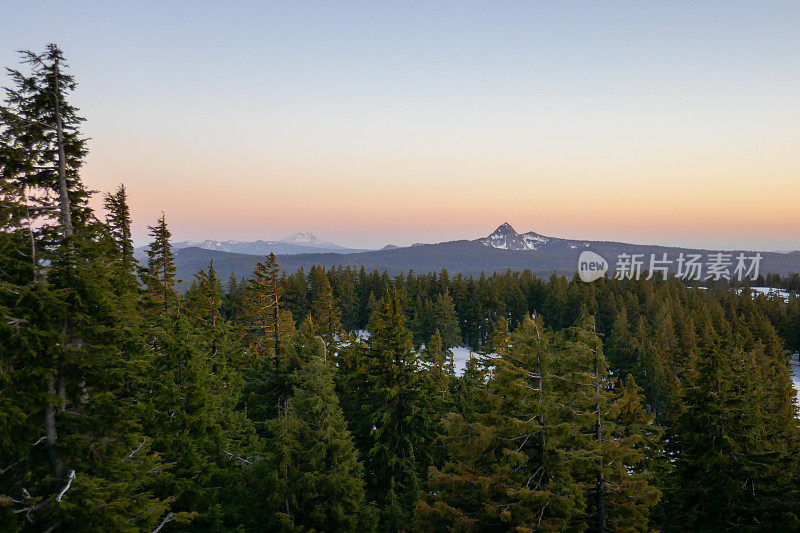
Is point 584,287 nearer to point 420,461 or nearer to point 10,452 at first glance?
point 420,461

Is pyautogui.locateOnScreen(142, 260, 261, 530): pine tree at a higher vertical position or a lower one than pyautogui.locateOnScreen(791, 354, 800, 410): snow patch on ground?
higher

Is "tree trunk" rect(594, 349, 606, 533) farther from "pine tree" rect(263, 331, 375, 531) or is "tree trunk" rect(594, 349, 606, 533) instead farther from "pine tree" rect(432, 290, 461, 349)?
"pine tree" rect(432, 290, 461, 349)

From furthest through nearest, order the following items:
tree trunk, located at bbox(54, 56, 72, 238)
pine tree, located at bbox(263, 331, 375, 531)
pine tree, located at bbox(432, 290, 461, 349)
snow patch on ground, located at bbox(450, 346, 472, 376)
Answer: snow patch on ground, located at bbox(450, 346, 472, 376)
pine tree, located at bbox(432, 290, 461, 349)
pine tree, located at bbox(263, 331, 375, 531)
tree trunk, located at bbox(54, 56, 72, 238)

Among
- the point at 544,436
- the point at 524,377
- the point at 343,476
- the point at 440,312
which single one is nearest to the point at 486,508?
the point at 544,436

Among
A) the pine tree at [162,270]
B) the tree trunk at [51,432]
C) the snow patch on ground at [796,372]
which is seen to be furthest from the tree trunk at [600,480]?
the snow patch on ground at [796,372]

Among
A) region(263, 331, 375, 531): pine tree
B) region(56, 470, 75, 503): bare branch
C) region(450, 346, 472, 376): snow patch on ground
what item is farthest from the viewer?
region(450, 346, 472, 376): snow patch on ground

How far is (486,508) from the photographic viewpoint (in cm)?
1109

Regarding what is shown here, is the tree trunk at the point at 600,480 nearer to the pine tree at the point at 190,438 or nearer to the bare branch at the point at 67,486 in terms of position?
the pine tree at the point at 190,438

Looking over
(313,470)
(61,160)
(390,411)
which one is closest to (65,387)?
(61,160)

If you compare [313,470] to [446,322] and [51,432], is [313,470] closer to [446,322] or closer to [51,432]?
[51,432]

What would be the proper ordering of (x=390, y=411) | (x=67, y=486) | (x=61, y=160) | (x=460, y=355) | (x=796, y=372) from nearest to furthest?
(x=67, y=486), (x=61, y=160), (x=390, y=411), (x=796, y=372), (x=460, y=355)

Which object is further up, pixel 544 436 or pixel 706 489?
pixel 544 436

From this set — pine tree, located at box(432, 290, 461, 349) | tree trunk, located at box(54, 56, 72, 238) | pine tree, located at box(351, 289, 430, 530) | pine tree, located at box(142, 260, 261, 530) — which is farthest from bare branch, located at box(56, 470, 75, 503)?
pine tree, located at box(432, 290, 461, 349)

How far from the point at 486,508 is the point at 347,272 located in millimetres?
78252
